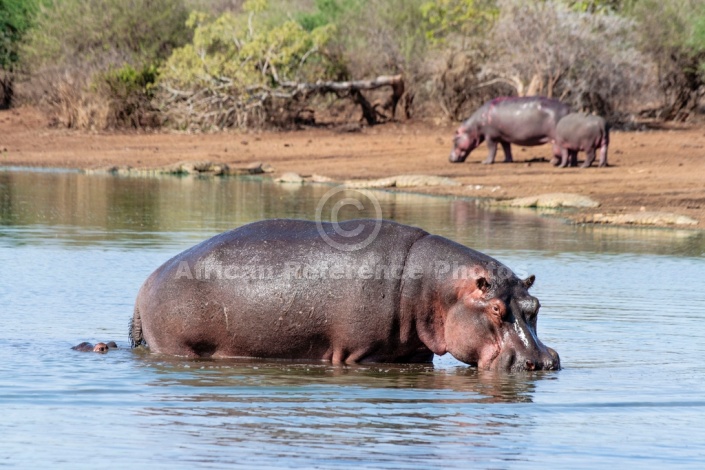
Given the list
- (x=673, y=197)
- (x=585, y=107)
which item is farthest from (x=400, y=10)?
(x=673, y=197)

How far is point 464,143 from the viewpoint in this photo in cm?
2256

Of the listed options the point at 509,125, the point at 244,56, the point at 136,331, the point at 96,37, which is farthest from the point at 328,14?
the point at 136,331

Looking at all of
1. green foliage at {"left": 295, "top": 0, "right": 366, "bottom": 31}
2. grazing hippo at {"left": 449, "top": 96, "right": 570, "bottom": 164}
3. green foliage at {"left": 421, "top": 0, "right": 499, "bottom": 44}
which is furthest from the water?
green foliage at {"left": 295, "top": 0, "right": 366, "bottom": 31}

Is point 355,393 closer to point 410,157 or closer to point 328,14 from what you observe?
point 410,157

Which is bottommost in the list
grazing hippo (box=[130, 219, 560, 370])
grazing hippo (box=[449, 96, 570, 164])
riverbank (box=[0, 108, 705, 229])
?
grazing hippo (box=[130, 219, 560, 370])

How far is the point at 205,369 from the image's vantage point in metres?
6.64

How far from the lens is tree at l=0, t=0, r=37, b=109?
3272 centimetres

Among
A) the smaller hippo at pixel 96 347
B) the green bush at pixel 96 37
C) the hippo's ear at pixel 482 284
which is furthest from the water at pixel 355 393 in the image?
the green bush at pixel 96 37

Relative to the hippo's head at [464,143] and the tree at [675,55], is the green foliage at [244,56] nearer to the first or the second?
the hippo's head at [464,143]

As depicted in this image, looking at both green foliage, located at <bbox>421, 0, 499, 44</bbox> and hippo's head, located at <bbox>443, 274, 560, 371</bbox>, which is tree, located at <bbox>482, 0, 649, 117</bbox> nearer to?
green foliage, located at <bbox>421, 0, 499, 44</bbox>

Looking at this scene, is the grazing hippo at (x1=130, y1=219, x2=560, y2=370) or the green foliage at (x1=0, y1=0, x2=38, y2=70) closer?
the grazing hippo at (x1=130, y1=219, x2=560, y2=370)

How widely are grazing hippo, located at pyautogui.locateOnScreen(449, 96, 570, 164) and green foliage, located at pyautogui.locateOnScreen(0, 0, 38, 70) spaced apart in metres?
15.1

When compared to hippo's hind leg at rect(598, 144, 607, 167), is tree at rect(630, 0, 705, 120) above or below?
above

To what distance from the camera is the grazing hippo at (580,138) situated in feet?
68.7
